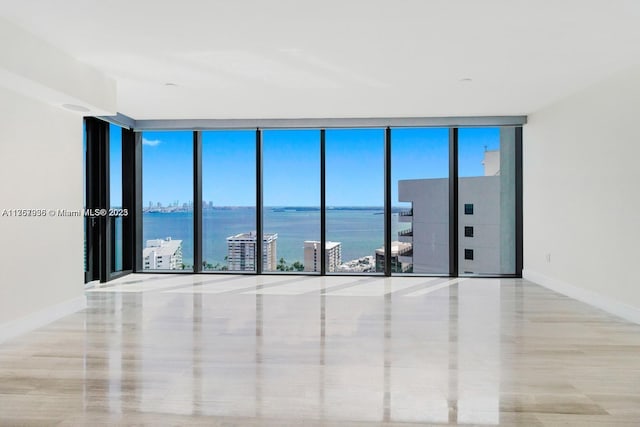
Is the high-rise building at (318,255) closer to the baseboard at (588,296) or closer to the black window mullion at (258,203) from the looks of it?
the black window mullion at (258,203)

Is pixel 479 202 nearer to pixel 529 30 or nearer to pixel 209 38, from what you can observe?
pixel 529 30

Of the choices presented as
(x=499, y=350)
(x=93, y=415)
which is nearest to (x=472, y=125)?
(x=499, y=350)

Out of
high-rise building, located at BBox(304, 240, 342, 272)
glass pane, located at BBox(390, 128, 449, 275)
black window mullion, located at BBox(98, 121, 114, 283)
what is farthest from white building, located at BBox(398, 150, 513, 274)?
black window mullion, located at BBox(98, 121, 114, 283)

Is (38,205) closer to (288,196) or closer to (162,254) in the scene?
(162,254)

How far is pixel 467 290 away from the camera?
5.76 m

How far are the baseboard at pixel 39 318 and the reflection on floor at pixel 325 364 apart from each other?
0.36 feet

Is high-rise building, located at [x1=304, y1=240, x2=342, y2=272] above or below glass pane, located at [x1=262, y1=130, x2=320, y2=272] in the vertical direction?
below

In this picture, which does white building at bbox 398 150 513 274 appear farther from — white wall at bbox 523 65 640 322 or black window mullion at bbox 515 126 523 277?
white wall at bbox 523 65 640 322

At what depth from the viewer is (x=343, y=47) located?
12.3 feet

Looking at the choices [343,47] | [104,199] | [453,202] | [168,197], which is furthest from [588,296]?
[104,199]

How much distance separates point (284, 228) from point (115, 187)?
102 inches

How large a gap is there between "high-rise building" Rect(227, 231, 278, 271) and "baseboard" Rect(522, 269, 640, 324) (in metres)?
3.80

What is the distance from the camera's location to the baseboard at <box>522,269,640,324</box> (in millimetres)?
4316

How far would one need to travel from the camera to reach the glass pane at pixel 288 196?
707cm
